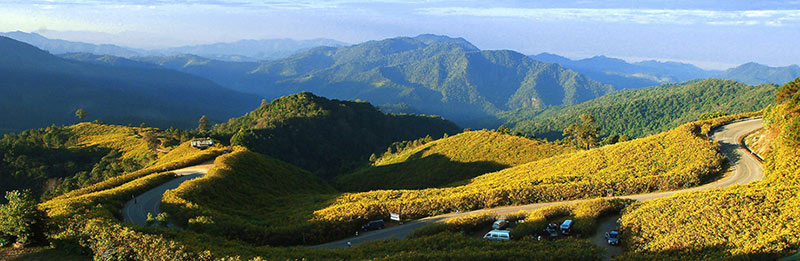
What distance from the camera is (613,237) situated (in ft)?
68.5

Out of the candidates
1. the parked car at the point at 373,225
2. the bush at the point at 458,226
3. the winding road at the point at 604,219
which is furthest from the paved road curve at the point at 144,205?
the bush at the point at 458,226

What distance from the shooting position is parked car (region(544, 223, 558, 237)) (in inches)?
839

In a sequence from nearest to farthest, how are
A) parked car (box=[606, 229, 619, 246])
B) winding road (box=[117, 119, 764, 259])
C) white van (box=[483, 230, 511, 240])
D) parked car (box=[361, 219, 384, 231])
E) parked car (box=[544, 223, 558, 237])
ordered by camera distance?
white van (box=[483, 230, 511, 240]) → parked car (box=[606, 229, 619, 246]) → parked car (box=[544, 223, 558, 237]) → winding road (box=[117, 119, 764, 259]) → parked car (box=[361, 219, 384, 231])

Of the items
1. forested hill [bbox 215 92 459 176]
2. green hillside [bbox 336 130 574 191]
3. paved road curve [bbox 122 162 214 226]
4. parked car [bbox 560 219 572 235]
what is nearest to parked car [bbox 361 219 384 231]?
parked car [bbox 560 219 572 235]

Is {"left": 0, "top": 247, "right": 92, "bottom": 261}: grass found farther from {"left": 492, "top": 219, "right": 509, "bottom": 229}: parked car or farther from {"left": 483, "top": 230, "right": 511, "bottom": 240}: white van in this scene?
{"left": 492, "top": 219, "right": 509, "bottom": 229}: parked car

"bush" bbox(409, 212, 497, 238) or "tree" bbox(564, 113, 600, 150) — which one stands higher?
"bush" bbox(409, 212, 497, 238)

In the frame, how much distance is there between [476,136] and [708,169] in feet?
164

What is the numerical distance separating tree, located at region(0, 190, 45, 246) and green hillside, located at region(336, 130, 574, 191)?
152 feet

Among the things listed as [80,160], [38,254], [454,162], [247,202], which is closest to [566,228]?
[247,202]

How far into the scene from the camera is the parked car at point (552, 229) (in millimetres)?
21312

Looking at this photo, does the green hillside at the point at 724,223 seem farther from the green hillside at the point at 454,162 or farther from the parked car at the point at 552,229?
the green hillside at the point at 454,162

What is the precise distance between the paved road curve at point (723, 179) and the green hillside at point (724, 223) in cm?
327

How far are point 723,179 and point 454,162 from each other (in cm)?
4096

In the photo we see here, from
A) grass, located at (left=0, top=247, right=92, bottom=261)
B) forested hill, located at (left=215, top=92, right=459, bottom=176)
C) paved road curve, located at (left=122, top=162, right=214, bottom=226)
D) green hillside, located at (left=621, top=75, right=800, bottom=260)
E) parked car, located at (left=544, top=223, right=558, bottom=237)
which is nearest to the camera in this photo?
green hillside, located at (left=621, top=75, right=800, bottom=260)
